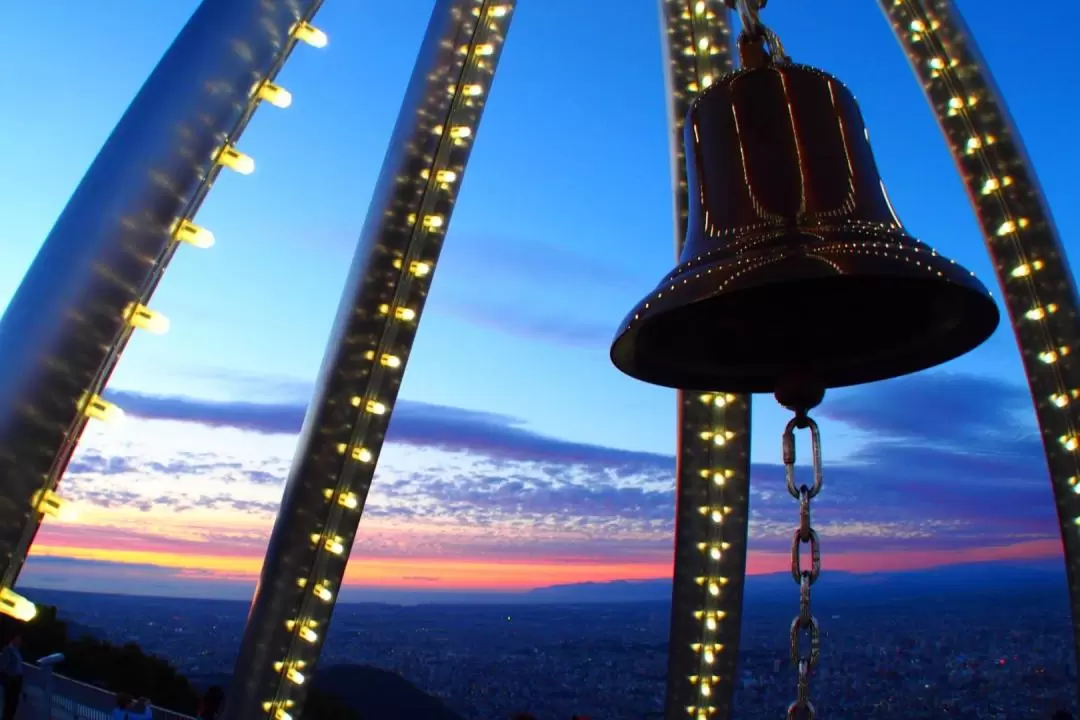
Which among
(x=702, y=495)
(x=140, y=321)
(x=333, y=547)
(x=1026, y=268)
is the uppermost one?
(x=1026, y=268)

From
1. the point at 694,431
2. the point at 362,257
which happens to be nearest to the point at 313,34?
the point at 362,257

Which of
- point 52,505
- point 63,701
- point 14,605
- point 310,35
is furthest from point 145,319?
point 63,701

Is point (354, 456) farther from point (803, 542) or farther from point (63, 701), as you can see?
point (63, 701)

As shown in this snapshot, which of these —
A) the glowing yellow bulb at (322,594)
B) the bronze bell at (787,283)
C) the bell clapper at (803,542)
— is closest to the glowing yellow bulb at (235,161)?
the bronze bell at (787,283)

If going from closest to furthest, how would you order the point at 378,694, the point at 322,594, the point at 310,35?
1. the point at 310,35
2. the point at 322,594
3. the point at 378,694

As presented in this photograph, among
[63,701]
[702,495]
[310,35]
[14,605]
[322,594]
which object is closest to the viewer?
[14,605]

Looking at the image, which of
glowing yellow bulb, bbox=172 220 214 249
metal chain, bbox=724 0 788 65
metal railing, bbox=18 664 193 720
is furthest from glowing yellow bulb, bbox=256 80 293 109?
metal railing, bbox=18 664 193 720

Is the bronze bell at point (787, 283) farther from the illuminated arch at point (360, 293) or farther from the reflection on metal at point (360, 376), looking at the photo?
the reflection on metal at point (360, 376)

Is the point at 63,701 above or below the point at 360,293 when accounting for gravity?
below
